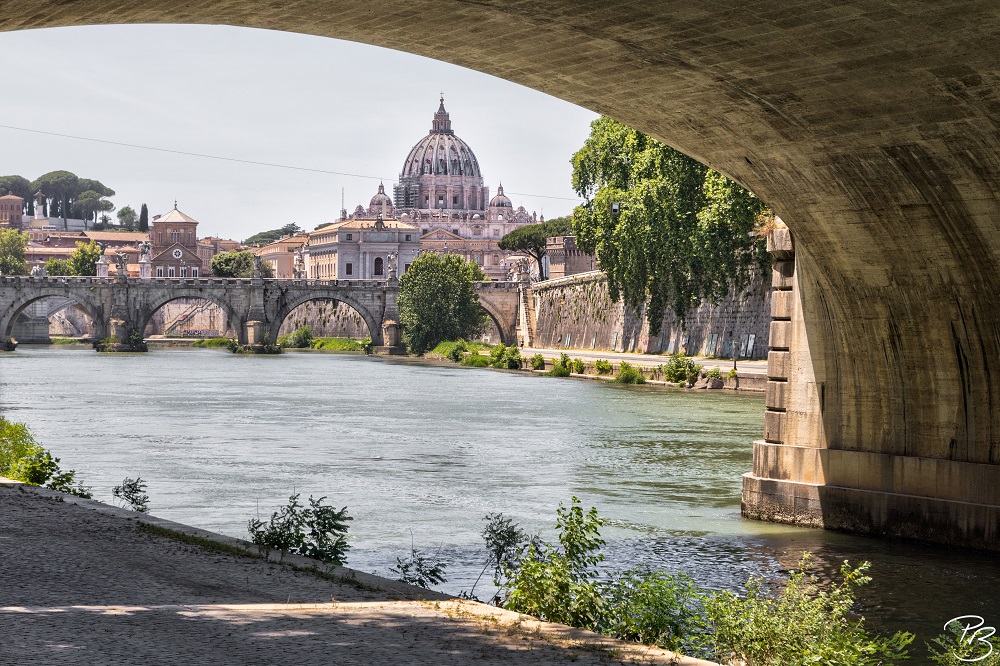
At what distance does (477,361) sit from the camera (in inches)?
2704

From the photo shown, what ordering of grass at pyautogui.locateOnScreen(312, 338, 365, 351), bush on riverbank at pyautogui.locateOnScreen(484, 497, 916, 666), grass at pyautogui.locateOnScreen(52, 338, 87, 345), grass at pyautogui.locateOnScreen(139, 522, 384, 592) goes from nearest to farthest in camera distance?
bush on riverbank at pyautogui.locateOnScreen(484, 497, 916, 666), grass at pyautogui.locateOnScreen(139, 522, 384, 592), grass at pyautogui.locateOnScreen(312, 338, 365, 351), grass at pyautogui.locateOnScreen(52, 338, 87, 345)

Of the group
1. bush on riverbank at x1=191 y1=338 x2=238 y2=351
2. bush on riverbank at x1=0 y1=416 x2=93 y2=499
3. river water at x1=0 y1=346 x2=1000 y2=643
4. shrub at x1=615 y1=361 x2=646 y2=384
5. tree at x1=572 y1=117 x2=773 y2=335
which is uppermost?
tree at x1=572 y1=117 x2=773 y2=335

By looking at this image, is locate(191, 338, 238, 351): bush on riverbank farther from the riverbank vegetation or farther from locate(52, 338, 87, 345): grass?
locate(52, 338, 87, 345): grass

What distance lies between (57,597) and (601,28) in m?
5.66

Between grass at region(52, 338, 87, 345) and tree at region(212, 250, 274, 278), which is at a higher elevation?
tree at region(212, 250, 274, 278)

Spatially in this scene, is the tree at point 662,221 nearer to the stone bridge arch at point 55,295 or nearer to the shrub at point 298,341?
the stone bridge arch at point 55,295

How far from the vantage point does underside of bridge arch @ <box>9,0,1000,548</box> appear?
10.1 m

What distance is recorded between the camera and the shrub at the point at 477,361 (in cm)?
6814

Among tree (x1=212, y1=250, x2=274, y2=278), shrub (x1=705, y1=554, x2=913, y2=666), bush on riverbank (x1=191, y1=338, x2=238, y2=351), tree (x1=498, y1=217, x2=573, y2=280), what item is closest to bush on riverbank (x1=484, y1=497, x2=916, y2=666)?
shrub (x1=705, y1=554, x2=913, y2=666)

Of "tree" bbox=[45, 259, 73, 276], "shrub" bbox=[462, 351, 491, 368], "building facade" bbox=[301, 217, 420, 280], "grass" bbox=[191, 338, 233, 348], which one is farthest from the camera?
"building facade" bbox=[301, 217, 420, 280]

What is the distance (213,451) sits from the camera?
24562 millimetres

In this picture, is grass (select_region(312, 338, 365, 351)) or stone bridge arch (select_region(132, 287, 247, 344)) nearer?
stone bridge arch (select_region(132, 287, 247, 344))

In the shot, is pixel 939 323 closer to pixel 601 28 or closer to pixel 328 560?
pixel 601 28

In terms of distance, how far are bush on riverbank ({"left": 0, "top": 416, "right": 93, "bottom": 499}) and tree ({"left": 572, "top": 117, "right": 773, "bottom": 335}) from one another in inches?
1009
